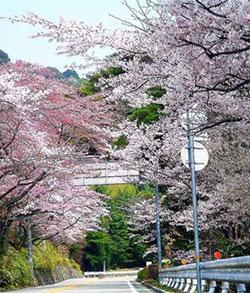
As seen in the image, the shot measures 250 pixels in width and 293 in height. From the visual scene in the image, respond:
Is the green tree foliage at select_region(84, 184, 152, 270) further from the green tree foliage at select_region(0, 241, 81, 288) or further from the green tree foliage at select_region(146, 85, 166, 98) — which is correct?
the green tree foliage at select_region(146, 85, 166, 98)

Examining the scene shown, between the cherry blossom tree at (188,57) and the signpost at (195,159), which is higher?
the cherry blossom tree at (188,57)

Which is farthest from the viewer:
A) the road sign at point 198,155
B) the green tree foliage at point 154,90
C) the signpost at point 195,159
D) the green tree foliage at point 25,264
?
the green tree foliage at point 25,264

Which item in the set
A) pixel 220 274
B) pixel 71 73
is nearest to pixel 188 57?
pixel 220 274

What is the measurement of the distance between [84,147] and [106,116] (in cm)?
176

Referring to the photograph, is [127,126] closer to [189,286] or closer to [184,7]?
[189,286]

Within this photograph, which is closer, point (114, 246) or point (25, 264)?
point (25, 264)

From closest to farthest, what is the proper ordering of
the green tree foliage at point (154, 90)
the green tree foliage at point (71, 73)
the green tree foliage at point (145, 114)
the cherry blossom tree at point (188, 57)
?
1. the cherry blossom tree at point (188, 57)
2. the green tree foliage at point (71, 73)
3. the green tree foliage at point (154, 90)
4. the green tree foliage at point (145, 114)

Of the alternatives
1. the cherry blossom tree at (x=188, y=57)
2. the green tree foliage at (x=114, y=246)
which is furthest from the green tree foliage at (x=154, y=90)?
the green tree foliage at (x=114, y=246)

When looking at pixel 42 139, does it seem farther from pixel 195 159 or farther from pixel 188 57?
pixel 188 57

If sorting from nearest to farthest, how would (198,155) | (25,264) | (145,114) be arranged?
(198,155), (145,114), (25,264)

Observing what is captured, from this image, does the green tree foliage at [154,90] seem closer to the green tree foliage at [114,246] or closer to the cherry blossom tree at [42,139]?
the cherry blossom tree at [42,139]

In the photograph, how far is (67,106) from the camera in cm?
2450

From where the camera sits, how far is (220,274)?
1008 centimetres

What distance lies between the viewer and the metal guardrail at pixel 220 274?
8188 millimetres
